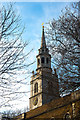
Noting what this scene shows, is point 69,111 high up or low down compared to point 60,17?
down

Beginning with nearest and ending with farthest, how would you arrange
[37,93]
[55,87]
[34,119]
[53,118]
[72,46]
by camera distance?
[72,46] < [55,87] < [53,118] < [34,119] < [37,93]

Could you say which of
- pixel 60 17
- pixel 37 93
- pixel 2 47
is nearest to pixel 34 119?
pixel 60 17

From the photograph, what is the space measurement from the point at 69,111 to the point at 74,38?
6090 mm

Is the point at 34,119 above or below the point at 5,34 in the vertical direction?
below

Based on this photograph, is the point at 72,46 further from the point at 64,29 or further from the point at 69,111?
the point at 69,111

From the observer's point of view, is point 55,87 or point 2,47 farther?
point 55,87

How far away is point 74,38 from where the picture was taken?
1583 cm

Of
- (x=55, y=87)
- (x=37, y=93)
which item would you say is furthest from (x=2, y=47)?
(x=37, y=93)

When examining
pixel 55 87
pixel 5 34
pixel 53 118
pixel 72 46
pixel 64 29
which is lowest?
pixel 53 118

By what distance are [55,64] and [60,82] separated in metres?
1.45

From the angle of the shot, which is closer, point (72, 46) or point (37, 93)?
point (72, 46)

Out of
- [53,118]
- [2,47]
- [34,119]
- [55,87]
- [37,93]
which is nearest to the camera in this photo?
[2,47]

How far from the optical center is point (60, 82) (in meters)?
15.6

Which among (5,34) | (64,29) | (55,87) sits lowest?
(55,87)
